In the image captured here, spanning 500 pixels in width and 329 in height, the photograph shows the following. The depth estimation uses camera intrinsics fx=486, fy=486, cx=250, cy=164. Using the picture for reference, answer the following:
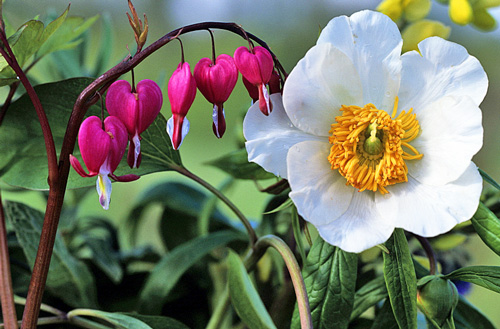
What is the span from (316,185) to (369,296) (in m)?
0.10

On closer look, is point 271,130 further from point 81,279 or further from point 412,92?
point 81,279

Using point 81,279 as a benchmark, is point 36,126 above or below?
above

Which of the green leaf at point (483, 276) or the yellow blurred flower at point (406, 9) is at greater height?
the yellow blurred flower at point (406, 9)

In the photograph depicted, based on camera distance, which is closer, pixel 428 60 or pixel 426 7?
pixel 428 60

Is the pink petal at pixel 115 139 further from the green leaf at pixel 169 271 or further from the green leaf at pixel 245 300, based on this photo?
the green leaf at pixel 169 271

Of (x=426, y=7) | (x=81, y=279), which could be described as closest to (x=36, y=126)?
(x=81, y=279)

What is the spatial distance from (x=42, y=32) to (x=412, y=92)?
0.17 m

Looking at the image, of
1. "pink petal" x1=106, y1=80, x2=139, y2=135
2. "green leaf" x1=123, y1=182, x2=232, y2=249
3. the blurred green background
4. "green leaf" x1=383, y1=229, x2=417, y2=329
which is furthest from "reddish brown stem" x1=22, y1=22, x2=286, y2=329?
the blurred green background

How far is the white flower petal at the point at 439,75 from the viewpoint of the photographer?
0.66 feet

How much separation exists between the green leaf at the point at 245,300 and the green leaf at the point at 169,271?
13cm

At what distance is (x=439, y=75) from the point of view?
0.68ft

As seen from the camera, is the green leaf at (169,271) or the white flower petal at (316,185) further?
the green leaf at (169,271)

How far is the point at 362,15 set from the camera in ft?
0.68

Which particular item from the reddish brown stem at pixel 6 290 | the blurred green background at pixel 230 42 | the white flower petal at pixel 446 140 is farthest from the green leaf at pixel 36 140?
the blurred green background at pixel 230 42
